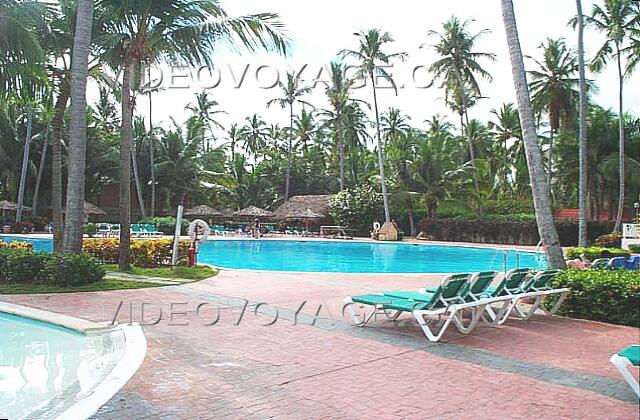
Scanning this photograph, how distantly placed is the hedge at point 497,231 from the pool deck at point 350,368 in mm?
23615

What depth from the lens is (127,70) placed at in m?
13.7

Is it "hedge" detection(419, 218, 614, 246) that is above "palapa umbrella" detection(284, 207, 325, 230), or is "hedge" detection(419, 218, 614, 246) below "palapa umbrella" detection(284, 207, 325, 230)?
below

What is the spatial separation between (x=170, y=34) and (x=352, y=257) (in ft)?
47.5

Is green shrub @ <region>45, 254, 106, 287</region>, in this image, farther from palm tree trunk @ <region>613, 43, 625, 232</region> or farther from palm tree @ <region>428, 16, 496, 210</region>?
palm tree @ <region>428, 16, 496, 210</region>

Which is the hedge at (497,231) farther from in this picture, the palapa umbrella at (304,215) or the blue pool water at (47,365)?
the blue pool water at (47,365)

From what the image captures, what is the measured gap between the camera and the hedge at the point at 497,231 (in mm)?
30016

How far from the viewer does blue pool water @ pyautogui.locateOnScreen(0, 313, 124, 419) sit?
4832 mm

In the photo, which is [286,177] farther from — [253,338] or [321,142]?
[253,338]

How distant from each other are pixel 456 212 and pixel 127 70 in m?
26.5

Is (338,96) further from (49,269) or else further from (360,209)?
(49,269)

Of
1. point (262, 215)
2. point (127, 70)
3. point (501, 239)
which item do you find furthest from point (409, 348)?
point (262, 215)

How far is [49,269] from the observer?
1140cm

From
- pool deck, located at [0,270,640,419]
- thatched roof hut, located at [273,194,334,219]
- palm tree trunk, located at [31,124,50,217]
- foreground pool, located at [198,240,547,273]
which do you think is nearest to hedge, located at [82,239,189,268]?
foreground pool, located at [198,240,547,273]

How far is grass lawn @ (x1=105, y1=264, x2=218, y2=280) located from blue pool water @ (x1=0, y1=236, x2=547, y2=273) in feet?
17.0
